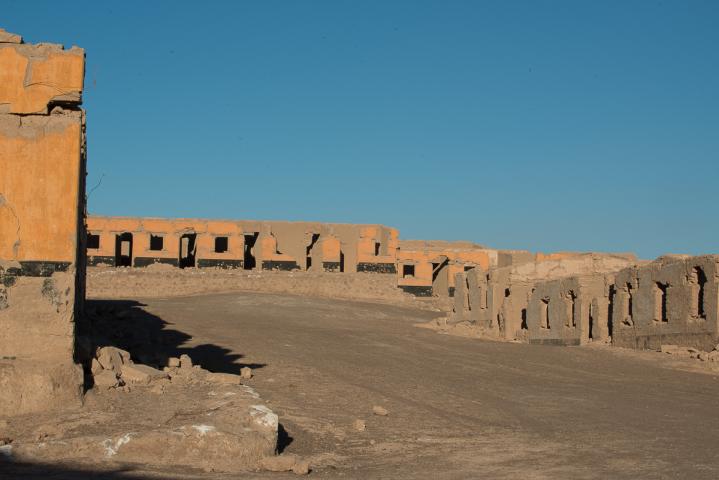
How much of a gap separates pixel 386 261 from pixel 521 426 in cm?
3045

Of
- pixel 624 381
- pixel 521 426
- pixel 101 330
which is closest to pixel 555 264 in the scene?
pixel 624 381

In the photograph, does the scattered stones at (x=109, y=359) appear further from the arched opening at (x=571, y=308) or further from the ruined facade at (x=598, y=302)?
the arched opening at (x=571, y=308)

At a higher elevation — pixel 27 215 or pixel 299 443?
pixel 27 215

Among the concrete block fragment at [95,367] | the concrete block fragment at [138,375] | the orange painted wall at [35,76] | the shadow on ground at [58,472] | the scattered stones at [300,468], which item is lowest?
the scattered stones at [300,468]

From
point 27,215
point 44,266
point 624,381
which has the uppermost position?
point 27,215

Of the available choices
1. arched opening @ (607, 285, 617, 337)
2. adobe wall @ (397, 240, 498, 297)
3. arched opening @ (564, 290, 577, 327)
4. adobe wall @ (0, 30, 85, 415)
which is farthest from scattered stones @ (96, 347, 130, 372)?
adobe wall @ (397, 240, 498, 297)

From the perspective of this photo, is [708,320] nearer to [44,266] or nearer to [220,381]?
[220,381]

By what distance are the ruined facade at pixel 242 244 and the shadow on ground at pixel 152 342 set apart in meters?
16.9

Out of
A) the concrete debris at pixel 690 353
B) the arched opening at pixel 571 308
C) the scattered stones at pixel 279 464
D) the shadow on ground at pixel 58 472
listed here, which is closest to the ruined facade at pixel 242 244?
the arched opening at pixel 571 308

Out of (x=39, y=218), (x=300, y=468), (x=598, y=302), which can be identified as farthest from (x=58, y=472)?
(x=598, y=302)

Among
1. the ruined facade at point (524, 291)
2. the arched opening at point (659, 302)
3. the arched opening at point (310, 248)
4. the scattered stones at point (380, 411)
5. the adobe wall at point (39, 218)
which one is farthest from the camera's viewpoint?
the arched opening at point (310, 248)

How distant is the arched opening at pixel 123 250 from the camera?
36625mm

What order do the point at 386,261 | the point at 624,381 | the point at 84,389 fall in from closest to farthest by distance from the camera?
the point at 84,389 < the point at 624,381 < the point at 386,261

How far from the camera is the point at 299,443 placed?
7164 mm
